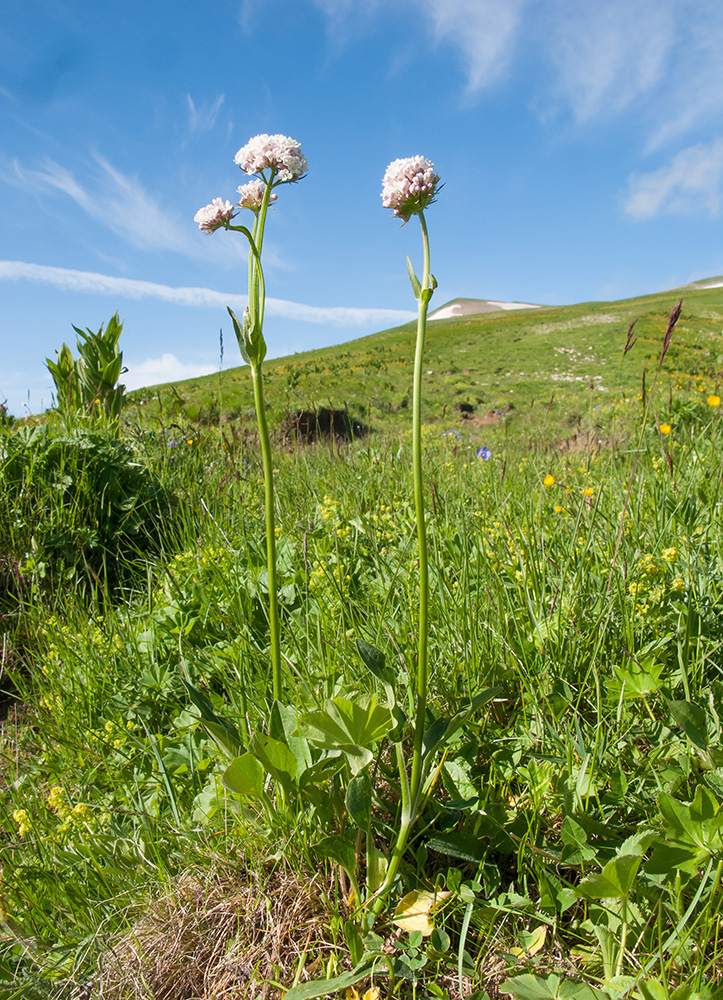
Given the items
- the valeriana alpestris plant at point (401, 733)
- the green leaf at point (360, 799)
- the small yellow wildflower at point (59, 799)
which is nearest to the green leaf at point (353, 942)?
the valeriana alpestris plant at point (401, 733)

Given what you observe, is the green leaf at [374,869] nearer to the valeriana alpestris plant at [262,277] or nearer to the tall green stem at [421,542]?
the tall green stem at [421,542]

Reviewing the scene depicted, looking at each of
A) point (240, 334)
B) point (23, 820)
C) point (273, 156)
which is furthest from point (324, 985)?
point (273, 156)

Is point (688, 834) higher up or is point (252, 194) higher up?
point (252, 194)

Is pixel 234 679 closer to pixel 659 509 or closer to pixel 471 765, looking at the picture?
pixel 471 765

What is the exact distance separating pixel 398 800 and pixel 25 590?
8.94 ft

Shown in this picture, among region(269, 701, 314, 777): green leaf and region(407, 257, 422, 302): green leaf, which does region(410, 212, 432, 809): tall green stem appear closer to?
region(407, 257, 422, 302): green leaf

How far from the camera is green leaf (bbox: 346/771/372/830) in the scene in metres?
1.07

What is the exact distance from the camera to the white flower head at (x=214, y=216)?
135 centimetres

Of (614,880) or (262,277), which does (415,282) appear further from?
(614,880)

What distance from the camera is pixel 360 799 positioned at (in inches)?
42.7

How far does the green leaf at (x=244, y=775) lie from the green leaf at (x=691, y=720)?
2.74 ft

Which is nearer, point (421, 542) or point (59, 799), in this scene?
point (421, 542)

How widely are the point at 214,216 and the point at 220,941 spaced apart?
1633mm

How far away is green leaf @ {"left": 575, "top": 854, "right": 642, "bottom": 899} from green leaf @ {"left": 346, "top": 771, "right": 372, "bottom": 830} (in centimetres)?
41
